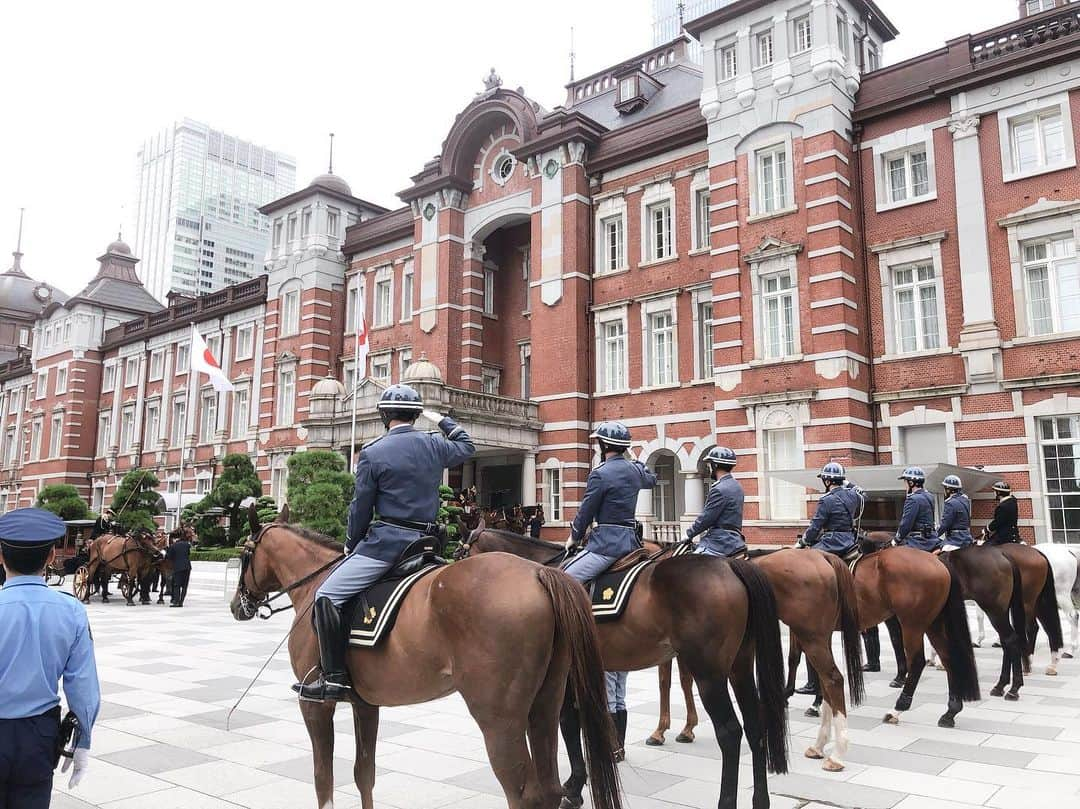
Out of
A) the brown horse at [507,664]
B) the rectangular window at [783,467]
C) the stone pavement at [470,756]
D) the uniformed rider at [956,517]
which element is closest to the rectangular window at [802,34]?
the rectangular window at [783,467]

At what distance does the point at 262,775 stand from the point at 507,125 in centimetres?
2549

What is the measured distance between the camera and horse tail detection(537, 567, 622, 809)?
4.00 meters

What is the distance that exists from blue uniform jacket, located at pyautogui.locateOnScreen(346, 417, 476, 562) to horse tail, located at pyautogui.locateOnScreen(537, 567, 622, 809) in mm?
949

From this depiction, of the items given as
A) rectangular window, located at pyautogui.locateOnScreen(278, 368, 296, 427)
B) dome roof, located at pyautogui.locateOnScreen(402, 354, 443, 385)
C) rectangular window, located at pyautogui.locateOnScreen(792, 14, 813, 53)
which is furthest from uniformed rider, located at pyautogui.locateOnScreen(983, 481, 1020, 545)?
rectangular window, located at pyautogui.locateOnScreen(278, 368, 296, 427)

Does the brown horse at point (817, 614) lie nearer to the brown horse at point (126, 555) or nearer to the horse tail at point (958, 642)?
the horse tail at point (958, 642)

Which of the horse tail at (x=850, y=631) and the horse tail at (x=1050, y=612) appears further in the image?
the horse tail at (x=1050, y=612)

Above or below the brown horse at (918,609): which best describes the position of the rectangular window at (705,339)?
above

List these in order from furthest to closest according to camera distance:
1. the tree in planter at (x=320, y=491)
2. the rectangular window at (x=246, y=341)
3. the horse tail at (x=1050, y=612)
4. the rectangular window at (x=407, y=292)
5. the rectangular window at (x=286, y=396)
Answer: the rectangular window at (x=246, y=341) < the rectangular window at (x=286, y=396) < the rectangular window at (x=407, y=292) < the tree in planter at (x=320, y=491) < the horse tail at (x=1050, y=612)

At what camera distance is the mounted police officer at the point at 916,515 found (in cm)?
959

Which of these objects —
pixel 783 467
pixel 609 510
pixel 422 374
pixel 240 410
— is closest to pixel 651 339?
pixel 783 467

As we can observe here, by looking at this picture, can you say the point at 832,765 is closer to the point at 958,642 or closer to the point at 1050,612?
the point at 958,642

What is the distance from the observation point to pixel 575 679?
4.06 m

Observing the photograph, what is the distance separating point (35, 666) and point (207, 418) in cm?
3951

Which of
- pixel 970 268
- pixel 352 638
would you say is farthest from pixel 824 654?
pixel 970 268
